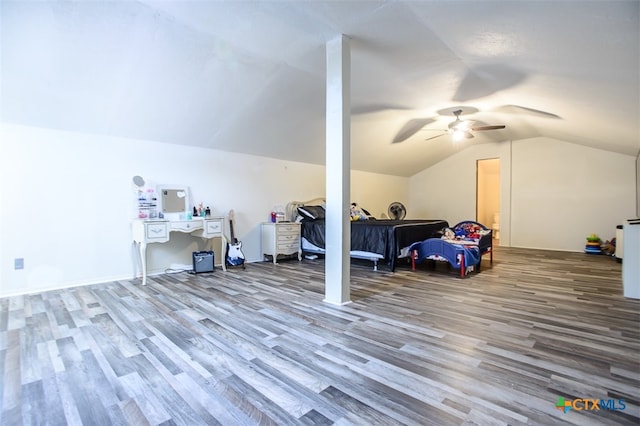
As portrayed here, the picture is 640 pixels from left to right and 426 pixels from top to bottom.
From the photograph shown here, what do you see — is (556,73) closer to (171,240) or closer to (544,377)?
(544,377)

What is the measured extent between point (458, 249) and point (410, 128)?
2919mm

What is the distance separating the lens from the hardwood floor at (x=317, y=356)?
1465 millimetres

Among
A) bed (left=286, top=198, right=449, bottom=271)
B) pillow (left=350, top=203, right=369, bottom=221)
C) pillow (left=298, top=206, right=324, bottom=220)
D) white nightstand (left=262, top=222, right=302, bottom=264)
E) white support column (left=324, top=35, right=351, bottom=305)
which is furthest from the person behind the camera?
pillow (left=350, top=203, right=369, bottom=221)

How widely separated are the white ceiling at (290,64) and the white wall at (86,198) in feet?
0.77

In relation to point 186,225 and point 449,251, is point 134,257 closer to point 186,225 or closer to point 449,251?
point 186,225

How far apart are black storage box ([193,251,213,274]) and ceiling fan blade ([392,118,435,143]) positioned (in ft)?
14.0

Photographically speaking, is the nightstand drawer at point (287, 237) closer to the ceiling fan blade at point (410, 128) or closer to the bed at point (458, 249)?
the bed at point (458, 249)

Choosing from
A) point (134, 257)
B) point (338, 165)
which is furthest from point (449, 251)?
point (134, 257)

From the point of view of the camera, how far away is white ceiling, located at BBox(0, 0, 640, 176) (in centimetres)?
254

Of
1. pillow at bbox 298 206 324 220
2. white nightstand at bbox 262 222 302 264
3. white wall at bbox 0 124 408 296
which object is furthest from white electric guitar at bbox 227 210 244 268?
pillow at bbox 298 206 324 220

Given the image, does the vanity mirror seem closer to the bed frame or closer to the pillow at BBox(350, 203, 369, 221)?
the bed frame

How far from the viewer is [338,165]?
3.11 m

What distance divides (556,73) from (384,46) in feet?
5.86

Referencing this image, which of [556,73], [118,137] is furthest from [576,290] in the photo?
[118,137]
